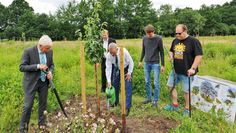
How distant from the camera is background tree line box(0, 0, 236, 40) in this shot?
54.7 m

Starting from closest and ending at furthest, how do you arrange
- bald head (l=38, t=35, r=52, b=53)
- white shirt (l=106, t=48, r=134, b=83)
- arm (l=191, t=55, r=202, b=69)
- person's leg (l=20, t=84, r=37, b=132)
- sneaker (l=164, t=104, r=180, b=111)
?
bald head (l=38, t=35, r=52, b=53) < person's leg (l=20, t=84, r=37, b=132) < arm (l=191, t=55, r=202, b=69) < white shirt (l=106, t=48, r=134, b=83) < sneaker (l=164, t=104, r=180, b=111)

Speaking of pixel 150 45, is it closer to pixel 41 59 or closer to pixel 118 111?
pixel 118 111

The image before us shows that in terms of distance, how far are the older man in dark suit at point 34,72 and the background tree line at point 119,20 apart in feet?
145

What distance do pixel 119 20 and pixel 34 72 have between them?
2346 inches

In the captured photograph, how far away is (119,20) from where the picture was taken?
209 ft

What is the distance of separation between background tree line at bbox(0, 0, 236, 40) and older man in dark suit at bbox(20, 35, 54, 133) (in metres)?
44.1

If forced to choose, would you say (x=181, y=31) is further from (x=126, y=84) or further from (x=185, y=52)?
(x=126, y=84)

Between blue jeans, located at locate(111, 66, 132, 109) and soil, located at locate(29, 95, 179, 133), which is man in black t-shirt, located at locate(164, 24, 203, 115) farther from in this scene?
blue jeans, located at locate(111, 66, 132, 109)

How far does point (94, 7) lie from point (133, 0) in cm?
6548

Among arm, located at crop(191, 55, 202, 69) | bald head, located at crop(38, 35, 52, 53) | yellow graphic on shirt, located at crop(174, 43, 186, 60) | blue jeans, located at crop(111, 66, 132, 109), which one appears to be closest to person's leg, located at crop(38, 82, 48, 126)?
bald head, located at crop(38, 35, 52, 53)

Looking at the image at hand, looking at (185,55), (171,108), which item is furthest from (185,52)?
(171,108)

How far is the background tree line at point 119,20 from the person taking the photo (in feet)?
179

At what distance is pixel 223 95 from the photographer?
20.2 feet

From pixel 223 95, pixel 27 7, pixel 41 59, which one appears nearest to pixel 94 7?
pixel 41 59
